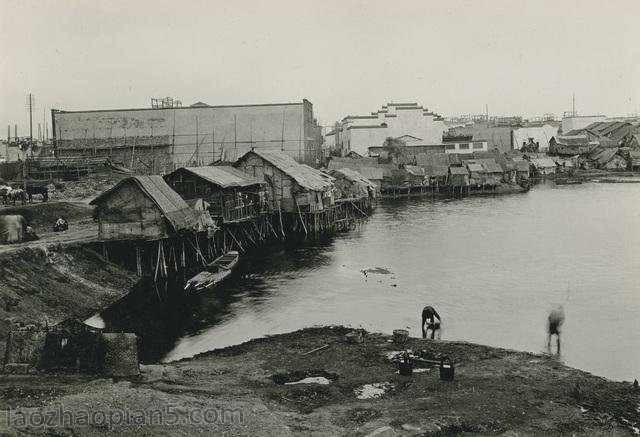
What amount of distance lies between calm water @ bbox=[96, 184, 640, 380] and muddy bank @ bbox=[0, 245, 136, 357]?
1.51m

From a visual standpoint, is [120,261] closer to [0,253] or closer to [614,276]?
[0,253]

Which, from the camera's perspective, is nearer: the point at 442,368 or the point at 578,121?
the point at 442,368

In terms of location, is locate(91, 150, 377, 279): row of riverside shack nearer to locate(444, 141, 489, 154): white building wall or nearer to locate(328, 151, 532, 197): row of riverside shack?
locate(328, 151, 532, 197): row of riverside shack

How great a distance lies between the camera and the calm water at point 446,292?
829 inches

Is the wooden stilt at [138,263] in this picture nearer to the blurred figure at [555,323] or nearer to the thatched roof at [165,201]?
Result: the thatched roof at [165,201]

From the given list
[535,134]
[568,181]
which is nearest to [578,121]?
[535,134]

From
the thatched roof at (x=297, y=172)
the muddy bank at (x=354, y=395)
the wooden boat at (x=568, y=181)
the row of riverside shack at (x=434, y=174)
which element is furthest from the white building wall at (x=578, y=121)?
the muddy bank at (x=354, y=395)

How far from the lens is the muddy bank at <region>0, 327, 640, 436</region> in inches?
465

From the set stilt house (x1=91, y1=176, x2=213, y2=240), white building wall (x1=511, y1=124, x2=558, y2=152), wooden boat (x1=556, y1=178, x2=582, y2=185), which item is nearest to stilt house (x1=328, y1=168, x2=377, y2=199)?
stilt house (x1=91, y1=176, x2=213, y2=240)

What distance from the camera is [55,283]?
24.6 meters

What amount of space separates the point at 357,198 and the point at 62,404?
50.8m

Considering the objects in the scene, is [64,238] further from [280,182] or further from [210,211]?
[280,182]

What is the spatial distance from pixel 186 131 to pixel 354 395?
177 feet

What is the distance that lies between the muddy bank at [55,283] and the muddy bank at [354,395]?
24.1 feet
